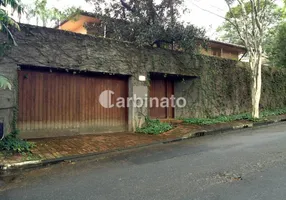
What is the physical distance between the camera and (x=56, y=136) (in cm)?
798

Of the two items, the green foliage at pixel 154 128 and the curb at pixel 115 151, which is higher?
the green foliage at pixel 154 128

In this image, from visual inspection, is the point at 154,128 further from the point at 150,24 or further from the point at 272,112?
the point at 272,112

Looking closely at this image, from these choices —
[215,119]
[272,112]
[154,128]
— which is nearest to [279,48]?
[272,112]

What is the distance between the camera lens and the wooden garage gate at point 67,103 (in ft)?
24.6

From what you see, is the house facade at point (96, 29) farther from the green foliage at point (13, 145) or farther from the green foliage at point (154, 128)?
the green foliage at point (13, 145)

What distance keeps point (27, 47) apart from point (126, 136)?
4229 millimetres

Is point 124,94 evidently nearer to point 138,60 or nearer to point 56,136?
point 138,60

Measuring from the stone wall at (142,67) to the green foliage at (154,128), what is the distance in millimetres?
333

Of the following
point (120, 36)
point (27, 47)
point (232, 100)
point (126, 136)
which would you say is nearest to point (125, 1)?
point (120, 36)

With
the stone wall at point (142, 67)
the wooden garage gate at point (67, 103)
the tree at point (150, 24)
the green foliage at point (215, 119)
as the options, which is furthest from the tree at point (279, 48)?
the wooden garage gate at point (67, 103)

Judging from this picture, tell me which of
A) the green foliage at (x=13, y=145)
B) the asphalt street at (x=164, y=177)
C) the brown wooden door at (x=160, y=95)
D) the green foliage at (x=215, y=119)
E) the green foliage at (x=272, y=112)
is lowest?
the asphalt street at (x=164, y=177)

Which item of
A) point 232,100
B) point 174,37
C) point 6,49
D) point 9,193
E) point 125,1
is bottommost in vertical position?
point 9,193

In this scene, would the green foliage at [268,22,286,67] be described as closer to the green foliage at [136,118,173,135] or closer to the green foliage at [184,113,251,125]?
the green foliage at [184,113,251,125]

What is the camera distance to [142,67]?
9.43 meters
